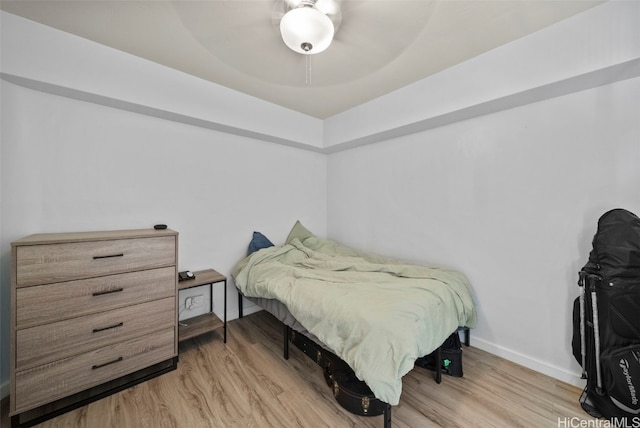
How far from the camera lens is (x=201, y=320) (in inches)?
95.4

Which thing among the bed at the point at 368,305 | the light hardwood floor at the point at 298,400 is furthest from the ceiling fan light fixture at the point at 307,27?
the light hardwood floor at the point at 298,400

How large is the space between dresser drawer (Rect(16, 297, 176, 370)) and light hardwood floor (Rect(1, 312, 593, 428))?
1.24ft

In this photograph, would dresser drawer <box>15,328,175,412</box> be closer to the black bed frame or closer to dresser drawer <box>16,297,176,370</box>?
dresser drawer <box>16,297,176,370</box>

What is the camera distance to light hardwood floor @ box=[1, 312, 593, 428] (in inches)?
57.7

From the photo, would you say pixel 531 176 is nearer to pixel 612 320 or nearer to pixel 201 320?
pixel 612 320

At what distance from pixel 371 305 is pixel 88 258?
1882mm

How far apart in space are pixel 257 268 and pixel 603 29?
3071mm

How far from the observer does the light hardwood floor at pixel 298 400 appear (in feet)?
4.81

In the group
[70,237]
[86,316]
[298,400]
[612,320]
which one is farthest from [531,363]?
[70,237]

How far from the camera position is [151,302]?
1839 mm

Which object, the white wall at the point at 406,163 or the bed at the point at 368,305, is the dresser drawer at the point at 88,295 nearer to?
the white wall at the point at 406,163

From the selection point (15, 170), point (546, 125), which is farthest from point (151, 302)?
point (546, 125)

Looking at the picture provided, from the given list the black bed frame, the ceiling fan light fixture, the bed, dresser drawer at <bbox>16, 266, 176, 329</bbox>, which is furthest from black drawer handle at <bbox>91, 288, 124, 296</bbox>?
the ceiling fan light fixture

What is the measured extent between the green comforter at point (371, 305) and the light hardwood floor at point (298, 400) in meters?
0.43
